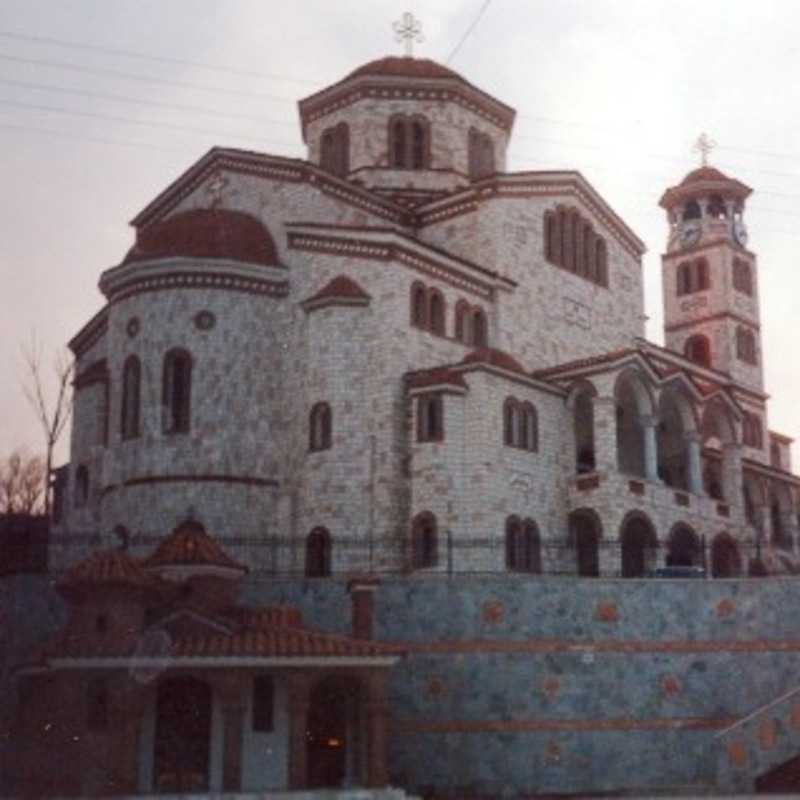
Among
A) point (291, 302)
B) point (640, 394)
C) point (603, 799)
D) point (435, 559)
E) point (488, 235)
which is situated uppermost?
point (488, 235)

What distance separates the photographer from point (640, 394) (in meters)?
39.3

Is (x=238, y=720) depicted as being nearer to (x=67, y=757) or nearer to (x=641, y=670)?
(x=67, y=757)

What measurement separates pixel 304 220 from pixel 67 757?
2019cm

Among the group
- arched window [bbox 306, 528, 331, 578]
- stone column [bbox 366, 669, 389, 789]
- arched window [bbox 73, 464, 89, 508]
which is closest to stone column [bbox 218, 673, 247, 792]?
→ stone column [bbox 366, 669, 389, 789]

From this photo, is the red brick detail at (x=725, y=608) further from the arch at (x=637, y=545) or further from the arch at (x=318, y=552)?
the arch at (x=318, y=552)

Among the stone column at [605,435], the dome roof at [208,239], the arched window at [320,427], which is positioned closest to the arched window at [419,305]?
the arched window at [320,427]

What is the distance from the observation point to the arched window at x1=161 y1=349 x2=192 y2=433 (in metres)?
36.1

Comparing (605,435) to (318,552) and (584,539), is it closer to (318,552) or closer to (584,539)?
(584,539)

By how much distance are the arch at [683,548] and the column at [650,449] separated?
1813 mm

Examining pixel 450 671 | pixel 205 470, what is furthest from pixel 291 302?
pixel 450 671

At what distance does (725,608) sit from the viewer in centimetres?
3077

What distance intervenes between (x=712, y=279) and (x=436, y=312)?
2071 cm

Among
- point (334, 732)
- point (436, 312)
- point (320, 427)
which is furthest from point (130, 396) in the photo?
point (334, 732)

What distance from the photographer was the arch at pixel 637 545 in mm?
37812
